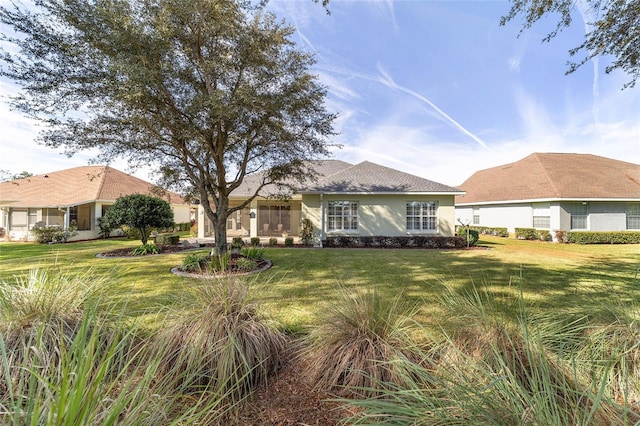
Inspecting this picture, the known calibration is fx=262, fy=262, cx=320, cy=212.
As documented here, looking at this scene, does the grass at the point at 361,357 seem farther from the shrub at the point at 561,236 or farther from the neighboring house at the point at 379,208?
the shrub at the point at 561,236

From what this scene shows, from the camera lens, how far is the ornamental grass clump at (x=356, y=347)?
2.68 m

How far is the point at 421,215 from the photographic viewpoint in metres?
16.0

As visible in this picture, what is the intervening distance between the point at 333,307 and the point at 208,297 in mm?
1576

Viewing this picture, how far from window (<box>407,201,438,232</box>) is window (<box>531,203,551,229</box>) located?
9.75 meters

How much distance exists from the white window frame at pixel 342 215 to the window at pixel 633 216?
20.2m

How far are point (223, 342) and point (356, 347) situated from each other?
1.43 m

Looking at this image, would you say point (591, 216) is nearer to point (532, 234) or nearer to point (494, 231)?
point (532, 234)

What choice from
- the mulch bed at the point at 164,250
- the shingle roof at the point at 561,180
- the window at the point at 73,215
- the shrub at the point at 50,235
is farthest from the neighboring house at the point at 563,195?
Answer: the window at the point at 73,215

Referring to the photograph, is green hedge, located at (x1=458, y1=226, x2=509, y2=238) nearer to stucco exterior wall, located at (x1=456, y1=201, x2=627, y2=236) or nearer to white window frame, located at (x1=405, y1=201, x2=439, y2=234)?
stucco exterior wall, located at (x1=456, y1=201, x2=627, y2=236)

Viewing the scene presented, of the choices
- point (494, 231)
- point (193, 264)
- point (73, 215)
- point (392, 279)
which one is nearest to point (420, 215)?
point (392, 279)

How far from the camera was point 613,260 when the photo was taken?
10.9 metres

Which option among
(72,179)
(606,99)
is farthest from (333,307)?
(72,179)

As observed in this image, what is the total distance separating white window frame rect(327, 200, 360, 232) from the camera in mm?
16016

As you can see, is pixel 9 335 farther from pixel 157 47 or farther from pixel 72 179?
pixel 72 179
